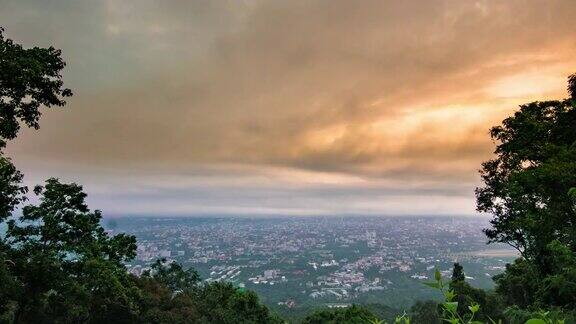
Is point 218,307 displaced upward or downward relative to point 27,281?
downward

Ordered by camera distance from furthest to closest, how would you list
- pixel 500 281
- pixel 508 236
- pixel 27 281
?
pixel 500 281 < pixel 508 236 < pixel 27 281

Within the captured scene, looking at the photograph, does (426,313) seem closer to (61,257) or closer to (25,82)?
(61,257)

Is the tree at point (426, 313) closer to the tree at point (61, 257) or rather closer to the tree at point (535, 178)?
the tree at point (535, 178)

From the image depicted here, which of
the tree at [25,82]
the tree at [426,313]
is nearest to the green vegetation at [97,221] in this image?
the tree at [25,82]

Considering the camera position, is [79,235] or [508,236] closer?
[79,235]

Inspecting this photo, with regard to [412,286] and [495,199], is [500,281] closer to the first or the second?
[495,199]

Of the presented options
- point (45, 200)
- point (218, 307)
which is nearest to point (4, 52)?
point (45, 200)

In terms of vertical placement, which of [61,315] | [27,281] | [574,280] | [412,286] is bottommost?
[412,286]

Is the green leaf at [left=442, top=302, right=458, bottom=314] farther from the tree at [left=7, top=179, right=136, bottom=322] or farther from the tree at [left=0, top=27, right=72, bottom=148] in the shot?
the tree at [left=7, top=179, right=136, bottom=322]

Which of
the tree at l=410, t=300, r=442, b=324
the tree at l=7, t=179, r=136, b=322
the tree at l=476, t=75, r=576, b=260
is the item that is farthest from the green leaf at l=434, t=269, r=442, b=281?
the tree at l=410, t=300, r=442, b=324
